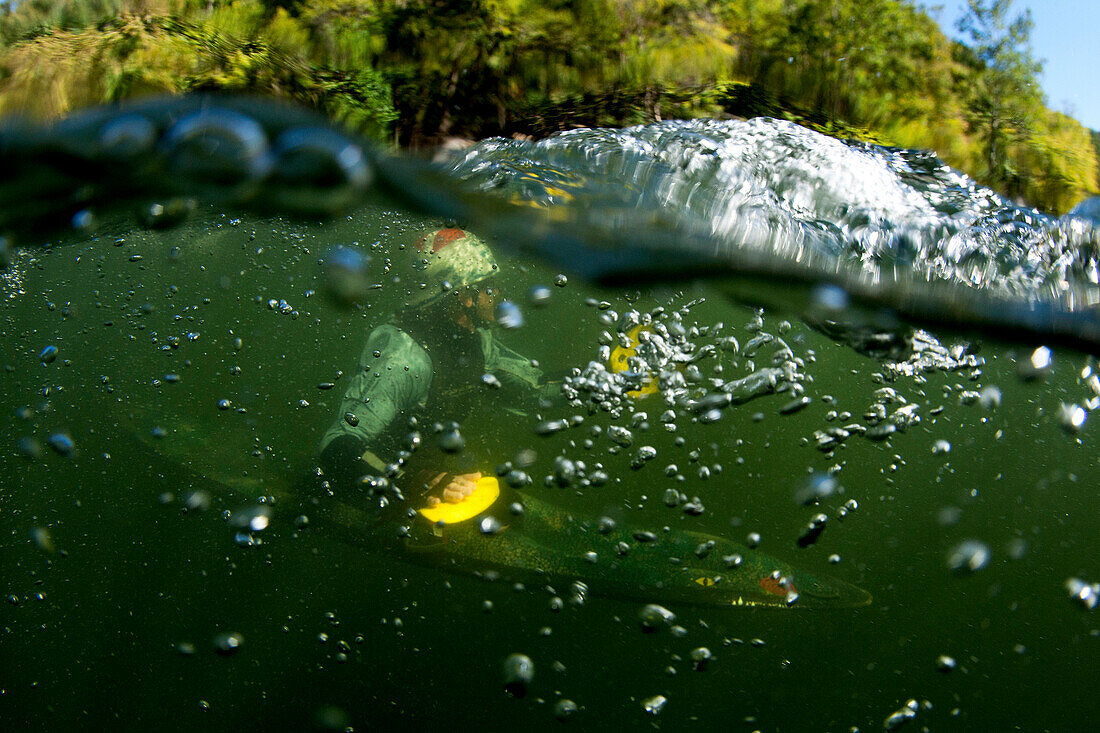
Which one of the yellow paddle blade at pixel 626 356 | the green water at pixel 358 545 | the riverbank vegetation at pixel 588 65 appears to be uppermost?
the riverbank vegetation at pixel 588 65

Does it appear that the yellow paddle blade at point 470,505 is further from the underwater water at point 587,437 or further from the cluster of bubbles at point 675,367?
the cluster of bubbles at point 675,367

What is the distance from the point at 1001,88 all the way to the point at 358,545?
628 centimetres

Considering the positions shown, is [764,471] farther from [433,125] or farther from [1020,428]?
[433,125]

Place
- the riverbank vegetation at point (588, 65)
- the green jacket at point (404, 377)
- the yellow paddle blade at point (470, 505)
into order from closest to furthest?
the green jacket at point (404, 377)
the yellow paddle blade at point (470, 505)
the riverbank vegetation at point (588, 65)

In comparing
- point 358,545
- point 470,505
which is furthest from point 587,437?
point 358,545

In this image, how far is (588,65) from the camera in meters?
5.76

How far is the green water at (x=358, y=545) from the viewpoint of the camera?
343 centimetres

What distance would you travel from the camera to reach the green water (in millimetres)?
3430

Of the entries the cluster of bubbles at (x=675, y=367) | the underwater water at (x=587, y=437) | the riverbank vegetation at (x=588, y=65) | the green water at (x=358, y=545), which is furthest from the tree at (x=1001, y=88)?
the cluster of bubbles at (x=675, y=367)

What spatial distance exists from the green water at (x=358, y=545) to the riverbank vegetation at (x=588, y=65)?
2483mm

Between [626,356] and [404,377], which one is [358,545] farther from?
[626,356]

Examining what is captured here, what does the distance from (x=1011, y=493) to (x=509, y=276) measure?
11.3 feet

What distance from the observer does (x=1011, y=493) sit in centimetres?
426

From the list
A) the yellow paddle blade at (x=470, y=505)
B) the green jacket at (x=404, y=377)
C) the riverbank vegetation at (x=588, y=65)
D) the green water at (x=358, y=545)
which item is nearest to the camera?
the green water at (x=358, y=545)
